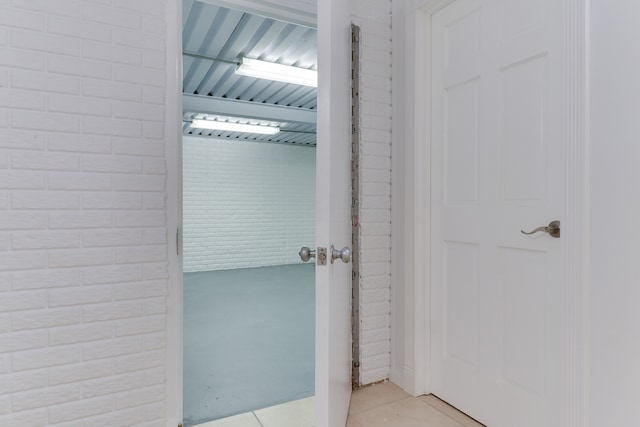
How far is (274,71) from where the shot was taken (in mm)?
4043

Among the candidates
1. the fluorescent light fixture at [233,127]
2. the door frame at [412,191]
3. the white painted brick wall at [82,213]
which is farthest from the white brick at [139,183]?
the fluorescent light fixture at [233,127]

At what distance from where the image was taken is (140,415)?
1.68 m

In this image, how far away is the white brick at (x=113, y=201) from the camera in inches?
62.9

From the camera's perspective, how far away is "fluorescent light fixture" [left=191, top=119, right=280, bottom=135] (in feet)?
20.4

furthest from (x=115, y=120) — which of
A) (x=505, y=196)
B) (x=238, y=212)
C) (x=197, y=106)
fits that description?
(x=238, y=212)

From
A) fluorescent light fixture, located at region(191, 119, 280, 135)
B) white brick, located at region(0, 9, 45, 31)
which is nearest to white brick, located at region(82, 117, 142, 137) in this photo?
white brick, located at region(0, 9, 45, 31)

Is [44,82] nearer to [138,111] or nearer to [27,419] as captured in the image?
[138,111]

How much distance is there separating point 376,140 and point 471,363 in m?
1.35

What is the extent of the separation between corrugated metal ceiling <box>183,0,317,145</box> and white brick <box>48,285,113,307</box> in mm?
2235

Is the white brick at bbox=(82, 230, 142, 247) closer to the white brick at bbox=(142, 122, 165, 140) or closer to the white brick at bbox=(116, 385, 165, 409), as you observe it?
the white brick at bbox=(142, 122, 165, 140)

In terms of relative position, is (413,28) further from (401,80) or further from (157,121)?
(157,121)

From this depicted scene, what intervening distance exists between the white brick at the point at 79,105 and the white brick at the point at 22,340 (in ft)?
3.05

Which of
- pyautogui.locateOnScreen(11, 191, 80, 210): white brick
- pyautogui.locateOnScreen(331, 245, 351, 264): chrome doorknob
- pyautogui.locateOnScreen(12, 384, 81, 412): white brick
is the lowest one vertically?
pyautogui.locateOnScreen(12, 384, 81, 412): white brick

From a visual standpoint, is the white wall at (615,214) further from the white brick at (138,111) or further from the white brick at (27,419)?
the white brick at (27,419)
